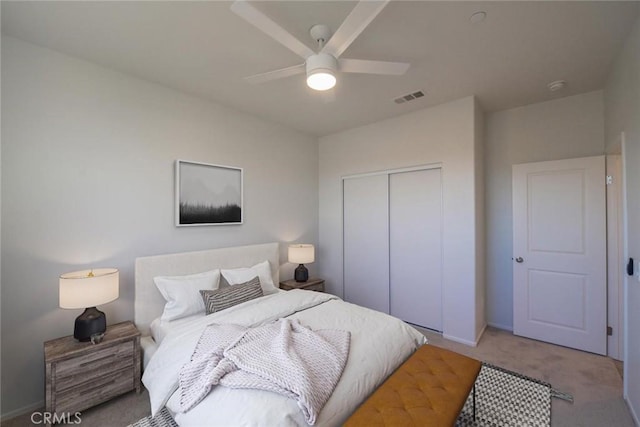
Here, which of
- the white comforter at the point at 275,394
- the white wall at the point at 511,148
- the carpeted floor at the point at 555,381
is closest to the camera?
the white comforter at the point at 275,394

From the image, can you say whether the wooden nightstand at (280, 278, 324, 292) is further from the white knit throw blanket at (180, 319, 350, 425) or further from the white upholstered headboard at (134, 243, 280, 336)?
the white knit throw blanket at (180, 319, 350, 425)

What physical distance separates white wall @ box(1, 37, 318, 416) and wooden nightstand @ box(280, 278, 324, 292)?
99 cm

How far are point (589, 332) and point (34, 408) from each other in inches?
200

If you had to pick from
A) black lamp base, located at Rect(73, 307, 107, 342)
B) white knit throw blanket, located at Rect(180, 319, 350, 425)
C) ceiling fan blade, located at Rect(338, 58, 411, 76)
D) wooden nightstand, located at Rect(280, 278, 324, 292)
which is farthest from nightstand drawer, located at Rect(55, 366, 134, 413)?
ceiling fan blade, located at Rect(338, 58, 411, 76)

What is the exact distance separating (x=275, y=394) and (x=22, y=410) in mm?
2165

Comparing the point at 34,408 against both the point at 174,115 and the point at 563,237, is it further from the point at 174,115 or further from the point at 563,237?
the point at 563,237

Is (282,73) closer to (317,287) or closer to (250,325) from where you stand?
(250,325)

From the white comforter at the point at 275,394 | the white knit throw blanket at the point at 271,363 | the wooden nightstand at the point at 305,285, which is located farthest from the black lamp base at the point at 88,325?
the wooden nightstand at the point at 305,285

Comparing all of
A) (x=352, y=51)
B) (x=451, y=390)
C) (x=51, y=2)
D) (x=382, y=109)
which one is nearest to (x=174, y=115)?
(x=51, y=2)

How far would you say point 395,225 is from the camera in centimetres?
378

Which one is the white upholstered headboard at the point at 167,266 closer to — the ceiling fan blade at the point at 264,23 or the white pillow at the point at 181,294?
the white pillow at the point at 181,294

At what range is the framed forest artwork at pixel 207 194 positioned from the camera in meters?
2.87

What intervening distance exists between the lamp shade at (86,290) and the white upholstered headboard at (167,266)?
0.42 m

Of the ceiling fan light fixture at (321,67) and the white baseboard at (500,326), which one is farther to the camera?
the white baseboard at (500,326)
